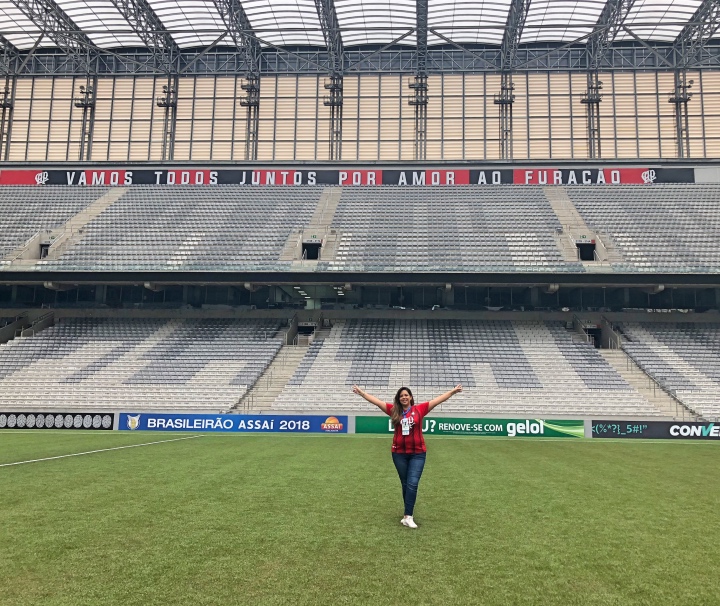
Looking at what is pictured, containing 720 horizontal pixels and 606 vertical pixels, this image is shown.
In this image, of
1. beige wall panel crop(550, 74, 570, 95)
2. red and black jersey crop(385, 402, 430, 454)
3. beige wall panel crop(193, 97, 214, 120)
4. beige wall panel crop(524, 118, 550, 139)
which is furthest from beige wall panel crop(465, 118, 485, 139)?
red and black jersey crop(385, 402, 430, 454)

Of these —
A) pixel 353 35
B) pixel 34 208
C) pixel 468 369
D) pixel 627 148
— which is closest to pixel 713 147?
pixel 627 148

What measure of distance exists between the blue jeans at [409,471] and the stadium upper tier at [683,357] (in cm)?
2144

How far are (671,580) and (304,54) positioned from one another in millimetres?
43134

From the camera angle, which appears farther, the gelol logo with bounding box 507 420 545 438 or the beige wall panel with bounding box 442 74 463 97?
the beige wall panel with bounding box 442 74 463 97

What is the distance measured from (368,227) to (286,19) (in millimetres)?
17171

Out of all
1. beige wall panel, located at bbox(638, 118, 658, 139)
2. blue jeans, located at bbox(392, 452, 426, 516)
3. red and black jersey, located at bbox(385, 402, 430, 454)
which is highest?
beige wall panel, located at bbox(638, 118, 658, 139)

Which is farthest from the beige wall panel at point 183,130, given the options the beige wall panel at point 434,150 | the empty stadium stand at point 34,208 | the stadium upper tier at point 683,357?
the stadium upper tier at point 683,357

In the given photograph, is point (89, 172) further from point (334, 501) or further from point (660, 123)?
point (660, 123)

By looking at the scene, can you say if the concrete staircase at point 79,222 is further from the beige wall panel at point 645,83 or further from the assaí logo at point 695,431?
the beige wall panel at point 645,83

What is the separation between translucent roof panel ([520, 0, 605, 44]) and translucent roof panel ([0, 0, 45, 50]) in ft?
119

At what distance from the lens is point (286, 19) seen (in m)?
37.1

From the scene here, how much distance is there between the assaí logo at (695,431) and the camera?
763 inches

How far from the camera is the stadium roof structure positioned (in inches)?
1384

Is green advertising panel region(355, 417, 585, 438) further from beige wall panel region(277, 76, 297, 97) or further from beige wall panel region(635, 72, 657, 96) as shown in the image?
beige wall panel region(635, 72, 657, 96)
